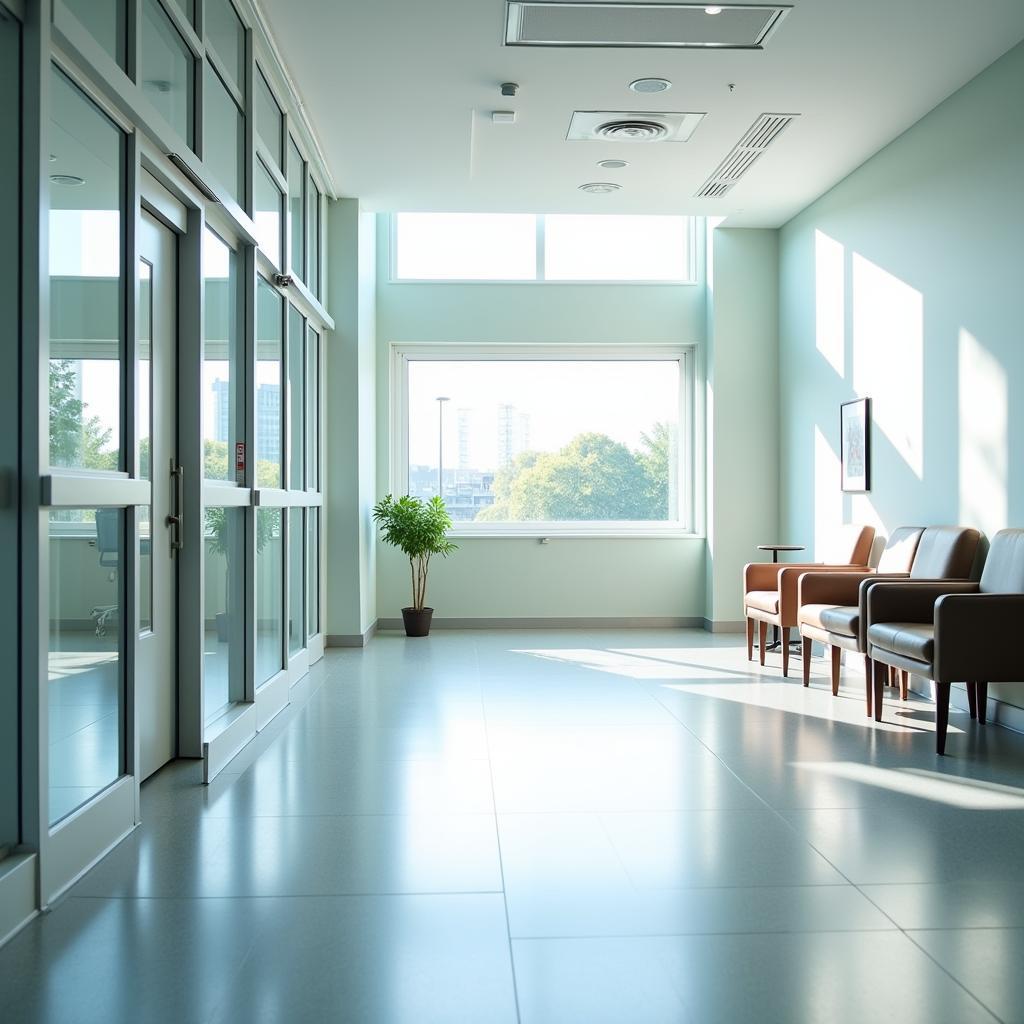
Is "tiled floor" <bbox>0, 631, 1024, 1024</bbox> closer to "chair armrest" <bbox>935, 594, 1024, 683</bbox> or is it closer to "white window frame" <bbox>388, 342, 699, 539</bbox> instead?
"chair armrest" <bbox>935, 594, 1024, 683</bbox>

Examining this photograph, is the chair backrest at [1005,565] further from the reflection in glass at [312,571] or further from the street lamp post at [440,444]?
the street lamp post at [440,444]

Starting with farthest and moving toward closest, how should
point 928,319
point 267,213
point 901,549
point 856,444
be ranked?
point 856,444, point 901,549, point 928,319, point 267,213

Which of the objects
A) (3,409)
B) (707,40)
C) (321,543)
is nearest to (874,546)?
(707,40)

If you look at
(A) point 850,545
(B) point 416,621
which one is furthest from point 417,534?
(A) point 850,545

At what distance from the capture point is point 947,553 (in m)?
5.50

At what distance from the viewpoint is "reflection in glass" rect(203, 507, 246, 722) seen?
14.4 feet

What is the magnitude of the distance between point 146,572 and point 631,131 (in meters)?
4.11

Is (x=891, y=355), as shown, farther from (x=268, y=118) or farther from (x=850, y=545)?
(x=268, y=118)

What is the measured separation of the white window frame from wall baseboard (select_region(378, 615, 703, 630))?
0.74m

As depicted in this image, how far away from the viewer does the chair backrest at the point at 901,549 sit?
19.6 feet

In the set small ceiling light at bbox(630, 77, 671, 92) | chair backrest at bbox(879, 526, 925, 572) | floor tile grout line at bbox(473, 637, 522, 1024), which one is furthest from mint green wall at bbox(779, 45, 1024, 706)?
floor tile grout line at bbox(473, 637, 522, 1024)

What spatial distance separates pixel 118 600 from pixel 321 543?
172 inches

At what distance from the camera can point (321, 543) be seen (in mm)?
7645

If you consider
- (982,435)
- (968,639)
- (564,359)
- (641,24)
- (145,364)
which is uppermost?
(641,24)
